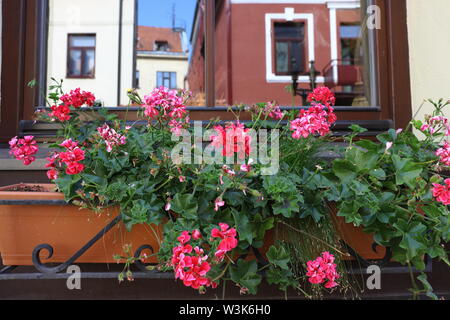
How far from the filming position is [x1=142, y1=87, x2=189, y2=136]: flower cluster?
3.22 ft

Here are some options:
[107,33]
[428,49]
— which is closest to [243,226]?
[428,49]

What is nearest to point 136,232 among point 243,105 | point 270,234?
point 270,234

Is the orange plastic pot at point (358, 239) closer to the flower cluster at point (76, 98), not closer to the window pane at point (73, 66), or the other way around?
the flower cluster at point (76, 98)

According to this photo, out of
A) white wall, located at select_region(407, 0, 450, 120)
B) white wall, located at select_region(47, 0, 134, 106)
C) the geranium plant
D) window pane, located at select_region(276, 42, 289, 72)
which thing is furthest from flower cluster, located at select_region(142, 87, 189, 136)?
window pane, located at select_region(276, 42, 289, 72)

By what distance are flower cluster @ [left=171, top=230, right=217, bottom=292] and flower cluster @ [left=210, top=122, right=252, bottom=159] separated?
21 centimetres

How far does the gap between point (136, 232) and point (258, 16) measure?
7.99m

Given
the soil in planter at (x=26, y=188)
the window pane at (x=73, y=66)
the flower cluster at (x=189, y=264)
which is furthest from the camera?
the window pane at (x=73, y=66)

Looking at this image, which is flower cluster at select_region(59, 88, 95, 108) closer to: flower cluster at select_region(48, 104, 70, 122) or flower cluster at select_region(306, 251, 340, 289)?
flower cluster at select_region(48, 104, 70, 122)

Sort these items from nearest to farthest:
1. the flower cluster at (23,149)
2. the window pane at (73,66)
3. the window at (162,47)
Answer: the flower cluster at (23,149)
the window pane at (73,66)
the window at (162,47)

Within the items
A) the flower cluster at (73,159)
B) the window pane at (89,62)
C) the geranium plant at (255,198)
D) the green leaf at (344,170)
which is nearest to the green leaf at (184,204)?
the geranium plant at (255,198)

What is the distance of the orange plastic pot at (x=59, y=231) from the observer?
936 mm

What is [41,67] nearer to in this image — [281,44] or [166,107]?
[166,107]
